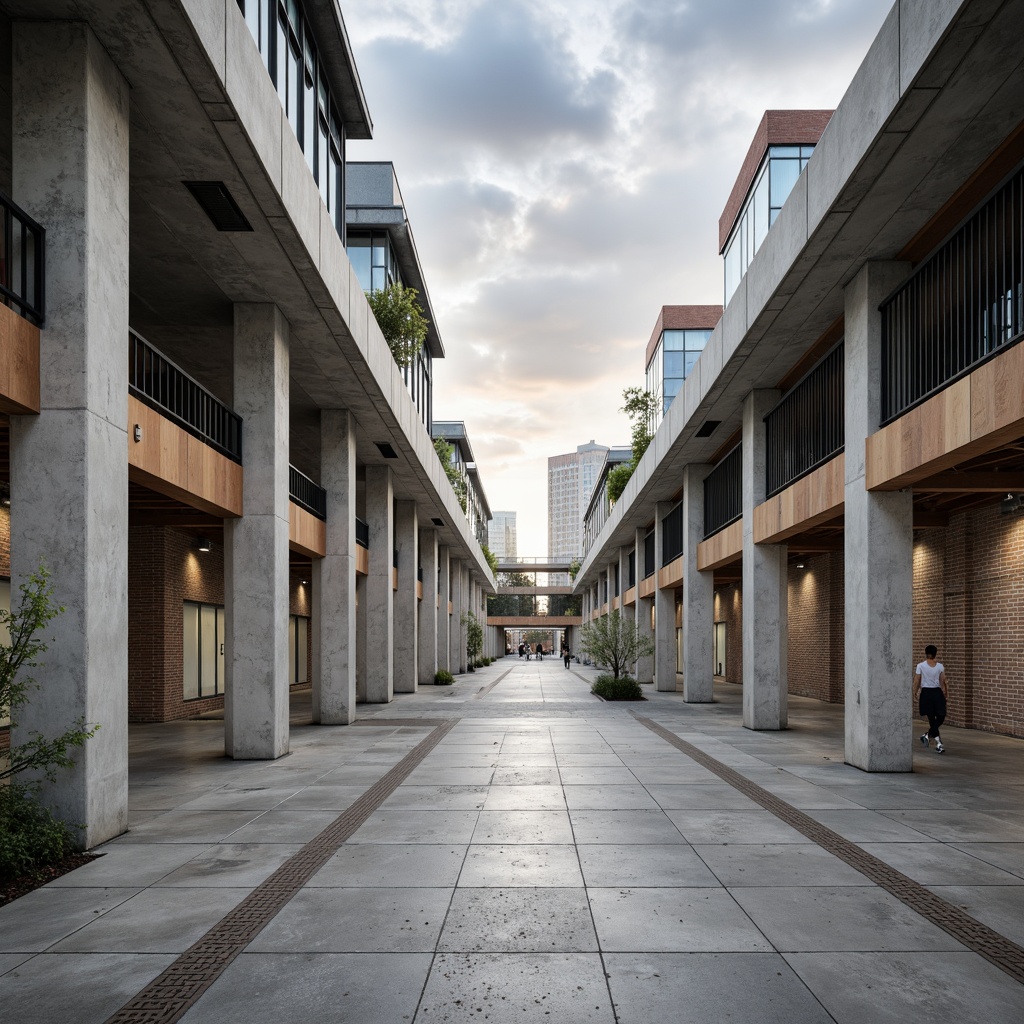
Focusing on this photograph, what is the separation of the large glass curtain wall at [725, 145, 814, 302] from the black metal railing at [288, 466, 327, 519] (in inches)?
480

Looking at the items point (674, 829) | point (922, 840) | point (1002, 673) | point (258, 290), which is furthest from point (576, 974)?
point (1002, 673)

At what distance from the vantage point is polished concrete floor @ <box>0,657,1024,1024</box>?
4.66m

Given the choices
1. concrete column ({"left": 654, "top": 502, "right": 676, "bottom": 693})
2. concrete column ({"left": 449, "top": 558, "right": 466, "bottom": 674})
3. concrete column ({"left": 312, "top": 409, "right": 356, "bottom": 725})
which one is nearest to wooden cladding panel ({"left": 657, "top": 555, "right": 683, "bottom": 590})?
concrete column ({"left": 654, "top": 502, "right": 676, "bottom": 693})

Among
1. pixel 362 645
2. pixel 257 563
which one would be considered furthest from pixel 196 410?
pixel 362 645

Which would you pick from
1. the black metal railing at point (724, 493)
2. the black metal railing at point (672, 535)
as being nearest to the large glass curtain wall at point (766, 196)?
the black metal railing at point (724, 493)

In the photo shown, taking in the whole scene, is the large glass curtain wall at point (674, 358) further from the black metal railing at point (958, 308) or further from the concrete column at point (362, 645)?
the black metal railing at point (958, 308)

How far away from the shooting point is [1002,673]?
16234 millimetres

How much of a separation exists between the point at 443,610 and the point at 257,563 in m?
27.1

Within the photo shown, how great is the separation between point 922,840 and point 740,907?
113 inches

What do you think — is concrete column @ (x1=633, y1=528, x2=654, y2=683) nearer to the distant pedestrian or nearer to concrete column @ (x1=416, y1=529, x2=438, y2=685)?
concrete column @ (x1=416, y1=529, x2=438, y2=685)

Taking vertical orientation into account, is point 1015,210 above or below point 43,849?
above

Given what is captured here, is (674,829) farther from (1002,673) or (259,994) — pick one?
(1002,673)

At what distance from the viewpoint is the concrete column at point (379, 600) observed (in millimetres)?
23562

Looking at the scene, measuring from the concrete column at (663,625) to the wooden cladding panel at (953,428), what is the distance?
18206 millimetres
